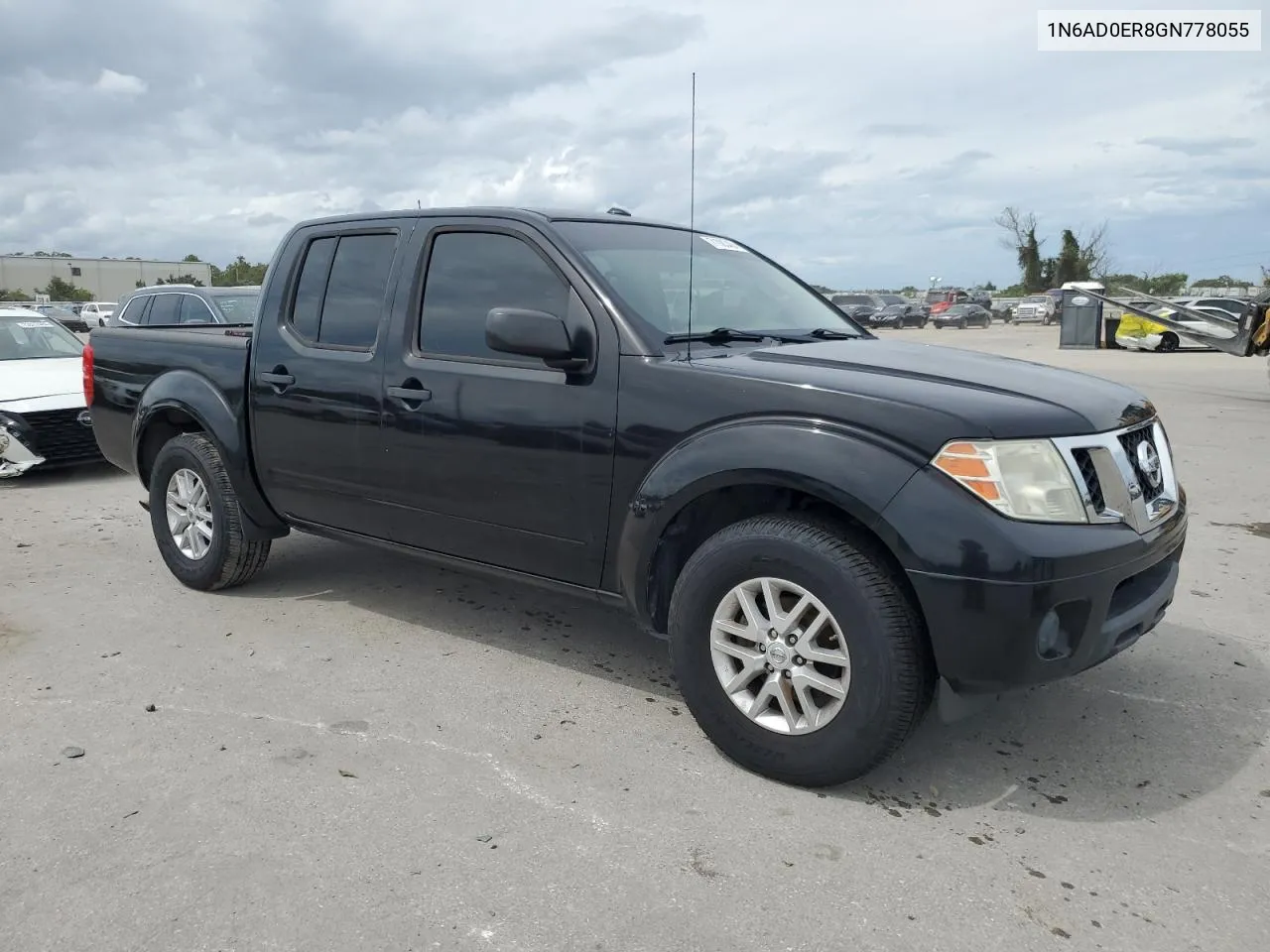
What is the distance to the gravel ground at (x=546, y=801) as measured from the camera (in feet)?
8.32

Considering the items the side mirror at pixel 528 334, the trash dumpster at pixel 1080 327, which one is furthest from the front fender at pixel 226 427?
the trash dumpster at pixel 1080 327

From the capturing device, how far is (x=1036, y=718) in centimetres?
373

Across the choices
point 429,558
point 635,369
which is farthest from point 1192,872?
point 429,558

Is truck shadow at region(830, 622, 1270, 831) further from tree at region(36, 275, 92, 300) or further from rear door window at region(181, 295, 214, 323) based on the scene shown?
tree at region(36, 275, 92, 300)

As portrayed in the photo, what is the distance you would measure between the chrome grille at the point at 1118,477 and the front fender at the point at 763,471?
49cm

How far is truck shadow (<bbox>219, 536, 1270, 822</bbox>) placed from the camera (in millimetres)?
3191

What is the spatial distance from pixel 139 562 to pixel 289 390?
212cm

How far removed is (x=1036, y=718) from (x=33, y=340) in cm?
971

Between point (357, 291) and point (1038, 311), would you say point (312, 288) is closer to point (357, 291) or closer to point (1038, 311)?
point (357, 291)

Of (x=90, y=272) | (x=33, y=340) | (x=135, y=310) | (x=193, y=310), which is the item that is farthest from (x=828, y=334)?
(x=90, y=272)

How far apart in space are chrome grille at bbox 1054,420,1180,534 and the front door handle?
2347 millimetres

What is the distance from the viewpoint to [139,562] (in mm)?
5992

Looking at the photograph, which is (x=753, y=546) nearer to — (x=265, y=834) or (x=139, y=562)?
(x=265, y=834)

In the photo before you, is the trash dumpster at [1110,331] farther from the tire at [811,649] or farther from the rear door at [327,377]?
the tire at [811,649]
